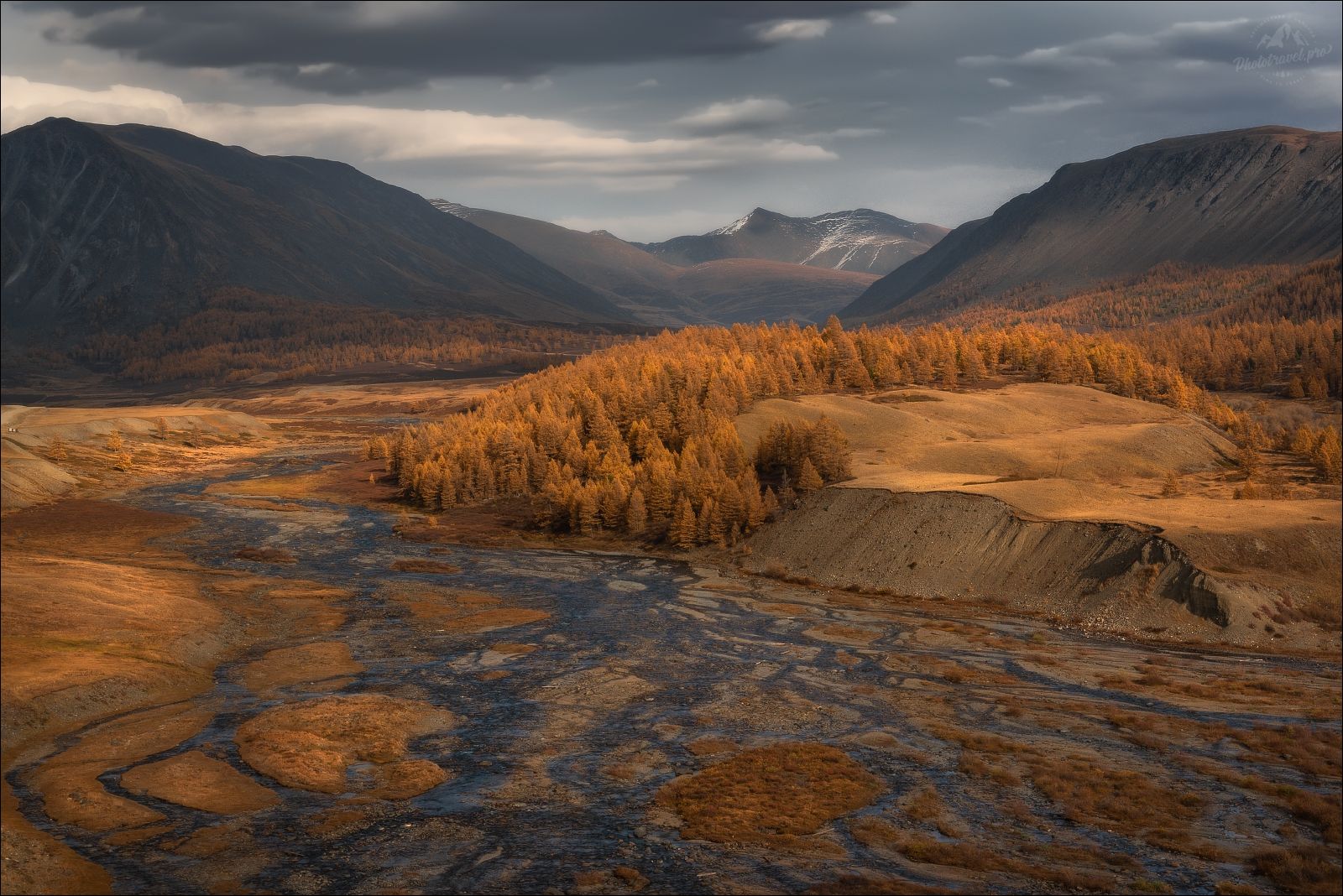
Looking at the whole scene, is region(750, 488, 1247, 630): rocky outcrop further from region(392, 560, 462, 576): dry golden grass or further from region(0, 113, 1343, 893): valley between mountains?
region(392, 560, 462, 576): dry golden grass

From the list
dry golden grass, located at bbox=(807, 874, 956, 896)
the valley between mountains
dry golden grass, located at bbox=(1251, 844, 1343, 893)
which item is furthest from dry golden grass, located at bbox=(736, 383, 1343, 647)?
dry golden grass, located at bbox=(807, 874, 956, 896)

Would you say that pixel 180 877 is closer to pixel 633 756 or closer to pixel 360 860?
pixel 360 860

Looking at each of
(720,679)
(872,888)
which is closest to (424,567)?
(720,679)

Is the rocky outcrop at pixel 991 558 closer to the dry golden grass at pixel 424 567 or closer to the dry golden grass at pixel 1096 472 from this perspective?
the dry golden grass at pixel 1096 472

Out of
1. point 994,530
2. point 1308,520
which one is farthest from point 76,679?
point 1308,520

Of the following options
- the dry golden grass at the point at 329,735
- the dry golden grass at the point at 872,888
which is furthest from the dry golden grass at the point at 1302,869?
the dry golden grass at the point at 329,735
